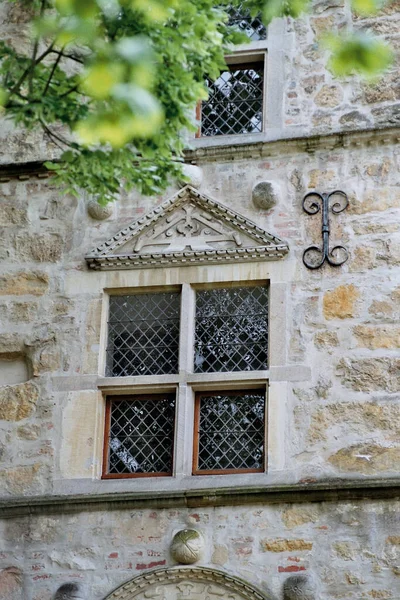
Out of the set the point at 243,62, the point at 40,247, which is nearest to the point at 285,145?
the point at 243,62

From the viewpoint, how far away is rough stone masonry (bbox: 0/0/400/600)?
9812 mm

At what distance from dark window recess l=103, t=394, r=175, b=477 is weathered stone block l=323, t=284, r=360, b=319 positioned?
1.30m

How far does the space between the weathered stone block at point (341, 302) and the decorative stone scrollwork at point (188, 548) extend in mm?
1868

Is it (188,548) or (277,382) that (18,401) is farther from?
(277,382)

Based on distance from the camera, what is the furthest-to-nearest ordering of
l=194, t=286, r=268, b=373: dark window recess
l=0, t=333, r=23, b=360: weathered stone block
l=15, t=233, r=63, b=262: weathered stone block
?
1. l=15, t=233, r=63, b=262: weathered stone block
2. l=0, t=333, r=23, b=360: weathered stone block
3. l=194, t=286, r=268, b=373: dark window recess

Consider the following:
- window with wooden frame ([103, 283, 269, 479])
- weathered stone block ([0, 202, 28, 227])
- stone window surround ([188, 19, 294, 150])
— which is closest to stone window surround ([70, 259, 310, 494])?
window with wooden frame ([103, 283, 269, 479])

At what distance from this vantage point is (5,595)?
10.1 meters

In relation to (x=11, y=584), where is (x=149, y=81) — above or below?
above

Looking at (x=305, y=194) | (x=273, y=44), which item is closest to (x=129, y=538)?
(x=305, y=194)

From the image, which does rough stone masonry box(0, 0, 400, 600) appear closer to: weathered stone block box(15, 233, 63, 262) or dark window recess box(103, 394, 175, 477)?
weathered stone block box(15, 233, 63, 262)

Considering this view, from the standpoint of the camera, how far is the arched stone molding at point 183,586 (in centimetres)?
973

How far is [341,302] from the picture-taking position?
34.4ft

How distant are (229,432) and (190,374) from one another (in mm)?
512

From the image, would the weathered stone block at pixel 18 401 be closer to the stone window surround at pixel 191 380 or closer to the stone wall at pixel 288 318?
the stone wall at pixel 288 318
